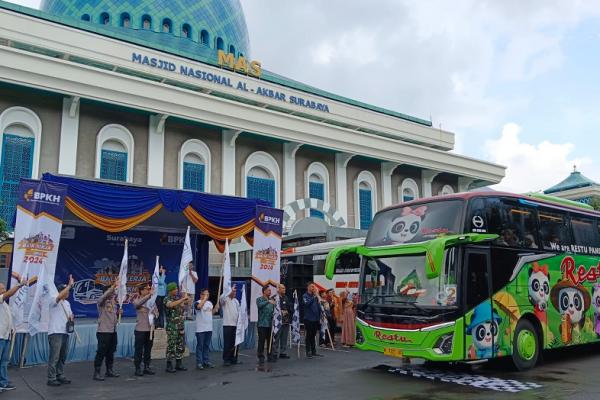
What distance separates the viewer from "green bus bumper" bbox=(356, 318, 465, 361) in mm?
9164

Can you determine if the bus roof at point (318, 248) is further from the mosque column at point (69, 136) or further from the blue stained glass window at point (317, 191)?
the mosque column at point (69, 136)

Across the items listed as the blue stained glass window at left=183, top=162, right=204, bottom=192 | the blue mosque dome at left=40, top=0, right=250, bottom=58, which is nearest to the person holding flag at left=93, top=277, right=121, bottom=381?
the blue stained glass window at left=183, top=162, right=204, bottom=192

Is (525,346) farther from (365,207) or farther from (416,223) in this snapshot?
(365,207)

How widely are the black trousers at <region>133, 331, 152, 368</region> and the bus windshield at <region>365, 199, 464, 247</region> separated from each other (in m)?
4.79

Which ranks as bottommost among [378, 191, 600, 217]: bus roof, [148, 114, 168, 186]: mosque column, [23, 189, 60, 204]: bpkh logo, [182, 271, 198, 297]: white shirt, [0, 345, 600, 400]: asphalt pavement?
[0, 345, 600, 400]: asphalt pavement

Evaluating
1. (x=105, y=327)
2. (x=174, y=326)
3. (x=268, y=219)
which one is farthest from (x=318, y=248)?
(x=105, y=327)

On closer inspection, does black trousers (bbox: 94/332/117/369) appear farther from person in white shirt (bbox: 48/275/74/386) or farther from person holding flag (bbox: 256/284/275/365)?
person holding flag (bbox: 256/284/275/365)

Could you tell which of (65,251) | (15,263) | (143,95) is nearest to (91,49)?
(143,95)

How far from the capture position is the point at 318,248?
20.9 meters

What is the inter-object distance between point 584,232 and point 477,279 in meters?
4.42

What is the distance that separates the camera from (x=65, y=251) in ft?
55.5

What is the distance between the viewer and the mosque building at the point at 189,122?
2456cm

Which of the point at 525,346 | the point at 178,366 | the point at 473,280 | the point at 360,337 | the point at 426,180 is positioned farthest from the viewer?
the point at 426,180

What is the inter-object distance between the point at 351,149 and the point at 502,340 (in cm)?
2434
